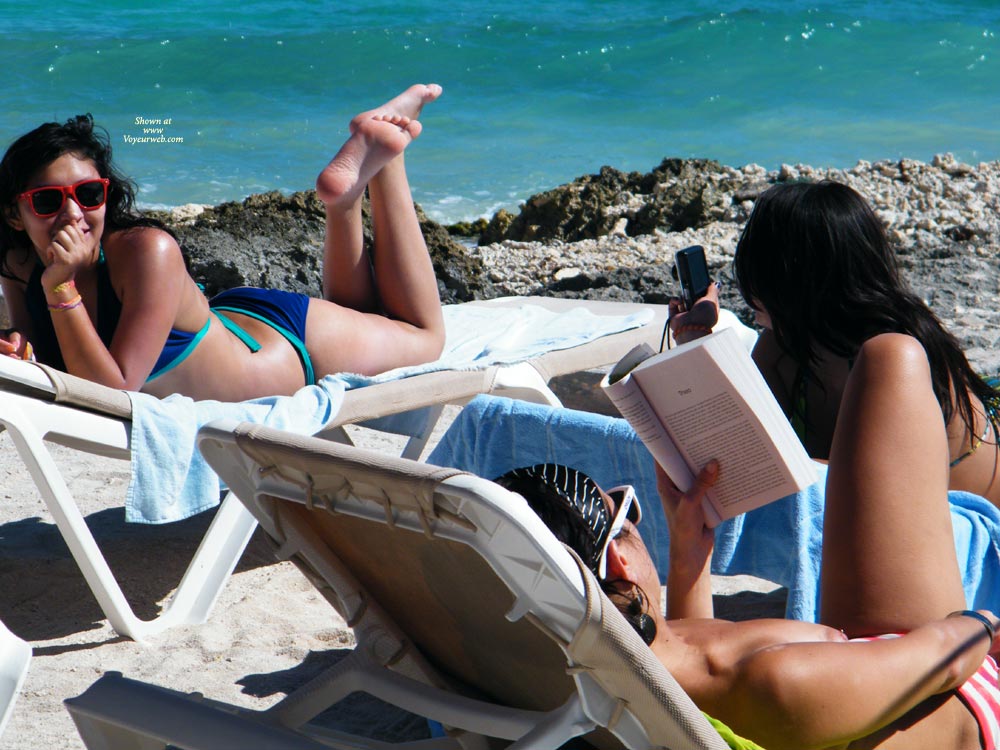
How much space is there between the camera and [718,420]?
1809 millimetres

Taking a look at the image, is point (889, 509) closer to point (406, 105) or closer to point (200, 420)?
point (200, 420)

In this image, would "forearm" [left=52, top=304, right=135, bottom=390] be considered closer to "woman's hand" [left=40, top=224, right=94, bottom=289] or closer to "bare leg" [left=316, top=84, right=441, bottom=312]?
"woman's hand" [left=40, top=224, right=94, bottom=289]

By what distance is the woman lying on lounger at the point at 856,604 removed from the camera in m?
1.60

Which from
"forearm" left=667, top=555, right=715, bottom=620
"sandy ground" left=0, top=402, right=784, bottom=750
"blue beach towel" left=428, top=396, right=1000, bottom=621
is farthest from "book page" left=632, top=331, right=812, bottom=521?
"sandy ground" left=0, top=402, right=784, bottom=750

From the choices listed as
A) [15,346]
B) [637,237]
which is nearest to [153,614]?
[15,346]

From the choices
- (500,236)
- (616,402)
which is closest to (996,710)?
(616,402)

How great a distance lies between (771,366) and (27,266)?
230 cm

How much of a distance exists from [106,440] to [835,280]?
1.89 meters

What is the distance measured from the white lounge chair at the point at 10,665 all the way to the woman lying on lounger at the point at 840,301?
4.56 ft

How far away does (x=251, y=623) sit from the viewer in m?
3.05

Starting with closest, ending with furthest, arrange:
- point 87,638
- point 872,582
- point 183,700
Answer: point 183,700
point 872,582
point 87,638

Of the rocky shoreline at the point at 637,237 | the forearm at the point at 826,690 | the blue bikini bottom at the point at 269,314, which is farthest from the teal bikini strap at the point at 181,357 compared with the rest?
the rocky shoreline at the point at 637,237

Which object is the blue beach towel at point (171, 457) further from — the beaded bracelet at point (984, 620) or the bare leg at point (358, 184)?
the beaded bracelet at point (984, 620)

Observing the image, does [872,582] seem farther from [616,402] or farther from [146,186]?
[146,186]
